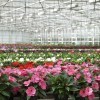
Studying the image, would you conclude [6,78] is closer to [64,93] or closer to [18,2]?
[64,93]

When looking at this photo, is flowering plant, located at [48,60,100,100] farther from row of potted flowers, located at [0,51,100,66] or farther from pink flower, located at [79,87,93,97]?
row of potted flowers, located at [0,51,100,66]

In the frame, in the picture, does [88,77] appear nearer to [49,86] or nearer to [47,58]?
[49,86]

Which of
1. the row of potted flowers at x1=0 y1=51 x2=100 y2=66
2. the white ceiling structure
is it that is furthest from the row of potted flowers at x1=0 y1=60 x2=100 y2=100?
the white ceiling structure

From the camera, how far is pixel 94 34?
140 feet

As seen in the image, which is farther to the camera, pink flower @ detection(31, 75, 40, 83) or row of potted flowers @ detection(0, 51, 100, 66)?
row of potted flowers @ detection(0, 51, 100, 66)

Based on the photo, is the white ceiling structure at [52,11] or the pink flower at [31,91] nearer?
the pink flower at [31,91]

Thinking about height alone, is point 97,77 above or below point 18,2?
below

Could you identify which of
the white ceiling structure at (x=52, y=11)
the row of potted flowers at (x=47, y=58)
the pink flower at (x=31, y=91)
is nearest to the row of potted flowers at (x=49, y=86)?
the pink flower at (x=31, y=91)

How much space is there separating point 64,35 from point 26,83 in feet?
138

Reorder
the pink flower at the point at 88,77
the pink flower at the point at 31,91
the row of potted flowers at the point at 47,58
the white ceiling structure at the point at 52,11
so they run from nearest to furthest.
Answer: the pink flower at the point at 31,91
the pink flower at the point at 88,77
the row of potted flowers at the point at 47,58
the white ceiling structure at the point at 52,11

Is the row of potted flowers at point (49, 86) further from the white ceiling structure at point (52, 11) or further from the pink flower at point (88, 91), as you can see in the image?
the white ceiling structure at point (52, 11)

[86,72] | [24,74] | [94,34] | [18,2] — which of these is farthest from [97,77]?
[94,34]

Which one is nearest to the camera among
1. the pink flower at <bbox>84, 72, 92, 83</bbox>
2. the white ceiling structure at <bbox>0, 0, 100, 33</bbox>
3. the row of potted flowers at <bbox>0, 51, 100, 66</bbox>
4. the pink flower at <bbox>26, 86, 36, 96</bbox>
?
the pink flower at <bbox>26, 86, 36, 96</bbox>

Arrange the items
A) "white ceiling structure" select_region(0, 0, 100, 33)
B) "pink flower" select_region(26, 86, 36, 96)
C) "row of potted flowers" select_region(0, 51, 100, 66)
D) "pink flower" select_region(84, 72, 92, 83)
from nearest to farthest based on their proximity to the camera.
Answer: "pink flower" select_region(26, 86, 36, 96), "pink flower" select_region(84, 72, 92, 83), "row of potted flowers" select_region(0, 51, 100, 66), "white ceiling structure" select_region(0, 0, 100, 33)
